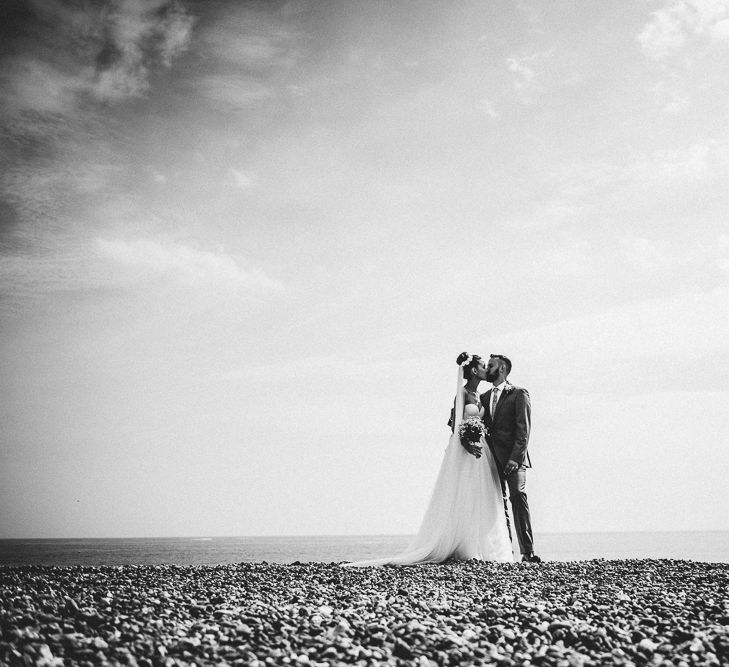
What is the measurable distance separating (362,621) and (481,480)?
733 cm

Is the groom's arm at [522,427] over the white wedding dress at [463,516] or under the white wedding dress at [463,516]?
over

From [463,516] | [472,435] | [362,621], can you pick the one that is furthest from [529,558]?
[362,621]

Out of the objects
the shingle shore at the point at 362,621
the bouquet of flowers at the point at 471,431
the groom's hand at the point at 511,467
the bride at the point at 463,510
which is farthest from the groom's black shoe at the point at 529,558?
the shingle shore at the point at 362,621

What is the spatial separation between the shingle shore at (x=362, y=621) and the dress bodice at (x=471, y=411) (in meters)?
4.62

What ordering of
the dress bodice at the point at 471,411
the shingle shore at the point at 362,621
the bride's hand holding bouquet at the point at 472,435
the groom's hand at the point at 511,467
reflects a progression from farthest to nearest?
the dress bodice at the point at 471,411 < the bride's hand holding bouquet at the point at 472,435 < the groom's hand at the point at 511,467 < the shingle shore at the point at 362,621

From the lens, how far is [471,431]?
39.7 feet

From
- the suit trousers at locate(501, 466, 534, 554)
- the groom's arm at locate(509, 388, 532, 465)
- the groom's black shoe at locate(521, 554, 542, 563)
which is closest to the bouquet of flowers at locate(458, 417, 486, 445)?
the groom's arm at locate(509, 388, 532, 465)

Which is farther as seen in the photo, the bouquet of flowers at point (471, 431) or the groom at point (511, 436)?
the bouquet of flowers at point (471, 431)

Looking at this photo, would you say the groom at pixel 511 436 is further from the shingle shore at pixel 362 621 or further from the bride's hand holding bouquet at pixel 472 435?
the shingle shore at pixel 362 621

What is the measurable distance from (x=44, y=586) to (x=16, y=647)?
3.37 meters

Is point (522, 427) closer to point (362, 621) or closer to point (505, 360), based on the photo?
point (505, 360)

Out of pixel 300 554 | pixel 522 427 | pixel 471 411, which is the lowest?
pixel 300 554

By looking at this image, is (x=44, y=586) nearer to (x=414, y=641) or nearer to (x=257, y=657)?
(x=257, y=657)

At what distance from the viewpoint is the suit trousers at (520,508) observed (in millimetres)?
11383
